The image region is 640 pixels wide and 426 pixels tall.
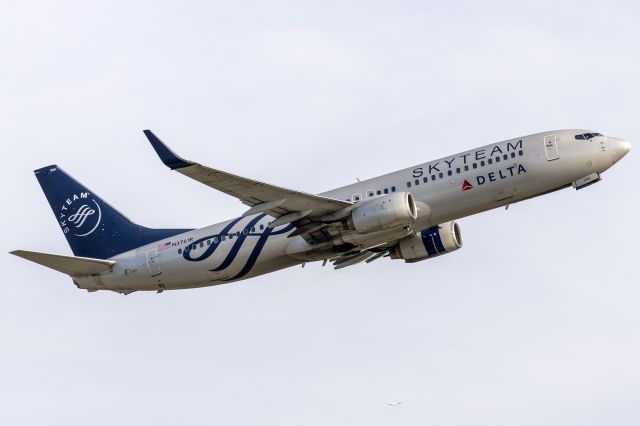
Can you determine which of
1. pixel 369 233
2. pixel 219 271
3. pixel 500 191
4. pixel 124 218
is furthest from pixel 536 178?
pixel 124 218


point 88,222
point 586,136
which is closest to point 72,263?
point 88,222

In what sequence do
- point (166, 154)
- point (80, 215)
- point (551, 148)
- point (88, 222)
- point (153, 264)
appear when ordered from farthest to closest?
point (80, 215) → point (88, 222) → point (153, 264) → point (551, 148) → point (166, 154)

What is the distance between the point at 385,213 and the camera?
57.9 meters

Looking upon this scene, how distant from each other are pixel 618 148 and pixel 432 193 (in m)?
8.59

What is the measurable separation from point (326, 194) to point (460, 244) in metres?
8.35

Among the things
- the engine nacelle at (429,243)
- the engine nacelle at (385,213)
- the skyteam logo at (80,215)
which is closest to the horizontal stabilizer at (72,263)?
the skyteam logo at (80,215)

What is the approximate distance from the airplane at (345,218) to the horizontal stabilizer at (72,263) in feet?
0.17

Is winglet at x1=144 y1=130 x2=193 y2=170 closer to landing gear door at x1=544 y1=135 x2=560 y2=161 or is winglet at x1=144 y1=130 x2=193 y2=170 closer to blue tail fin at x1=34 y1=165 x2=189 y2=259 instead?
blue tail fin at x1=34 y1=165 x2=189 y2=259

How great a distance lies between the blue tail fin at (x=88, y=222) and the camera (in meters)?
66.7

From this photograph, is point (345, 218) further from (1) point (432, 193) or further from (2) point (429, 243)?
(2) point (429, 243)

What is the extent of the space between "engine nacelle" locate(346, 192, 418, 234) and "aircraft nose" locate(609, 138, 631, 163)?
9.25m

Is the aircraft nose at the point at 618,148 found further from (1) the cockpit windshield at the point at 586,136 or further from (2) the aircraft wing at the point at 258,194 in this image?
(2) the aircraft wing at the point at 258,194

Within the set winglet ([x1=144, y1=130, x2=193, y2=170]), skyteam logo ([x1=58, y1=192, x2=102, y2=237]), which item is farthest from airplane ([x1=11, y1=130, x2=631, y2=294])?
skyteam logo ([x1=58, y1=192, x2=102, y2=237])

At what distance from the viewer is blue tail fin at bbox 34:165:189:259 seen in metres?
66.7
